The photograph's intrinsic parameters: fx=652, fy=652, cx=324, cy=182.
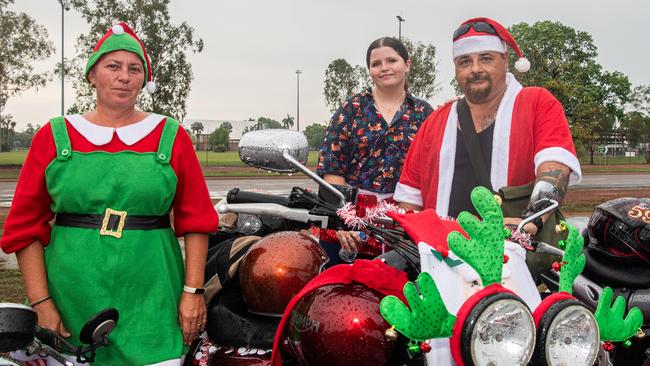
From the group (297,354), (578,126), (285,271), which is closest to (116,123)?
(285,271)

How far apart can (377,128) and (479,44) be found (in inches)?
37.0

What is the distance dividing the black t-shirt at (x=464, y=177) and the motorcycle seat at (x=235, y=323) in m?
0.84

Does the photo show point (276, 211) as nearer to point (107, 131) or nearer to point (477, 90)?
point (107, 131)

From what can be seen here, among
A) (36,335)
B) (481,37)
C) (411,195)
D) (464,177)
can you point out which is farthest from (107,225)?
(481,37)

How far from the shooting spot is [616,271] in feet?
9.26

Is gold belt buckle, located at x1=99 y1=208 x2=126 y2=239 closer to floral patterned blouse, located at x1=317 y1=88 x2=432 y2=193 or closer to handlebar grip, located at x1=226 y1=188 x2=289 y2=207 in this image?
handlebar grip, located at x1=226 y1=188 x2=289 y2=207

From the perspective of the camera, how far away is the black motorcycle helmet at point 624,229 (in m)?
2.71

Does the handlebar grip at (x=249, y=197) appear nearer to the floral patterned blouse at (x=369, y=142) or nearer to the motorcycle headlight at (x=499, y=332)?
the floral patterned blouse at (x=369, y=142)

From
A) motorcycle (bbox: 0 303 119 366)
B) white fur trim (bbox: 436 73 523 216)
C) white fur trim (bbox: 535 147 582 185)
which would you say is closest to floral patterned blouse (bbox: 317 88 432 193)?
white fur trim (bbox: 436 73 523 216)

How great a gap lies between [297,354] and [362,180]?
1.76 m

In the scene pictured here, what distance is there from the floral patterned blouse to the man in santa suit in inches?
26.3

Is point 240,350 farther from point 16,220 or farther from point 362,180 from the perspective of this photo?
point 362,180

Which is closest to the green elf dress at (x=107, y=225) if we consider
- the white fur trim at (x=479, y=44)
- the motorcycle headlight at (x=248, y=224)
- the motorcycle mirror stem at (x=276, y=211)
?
the motorcycle mirror stem at (x=276, y=211)

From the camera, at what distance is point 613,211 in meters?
2.79
